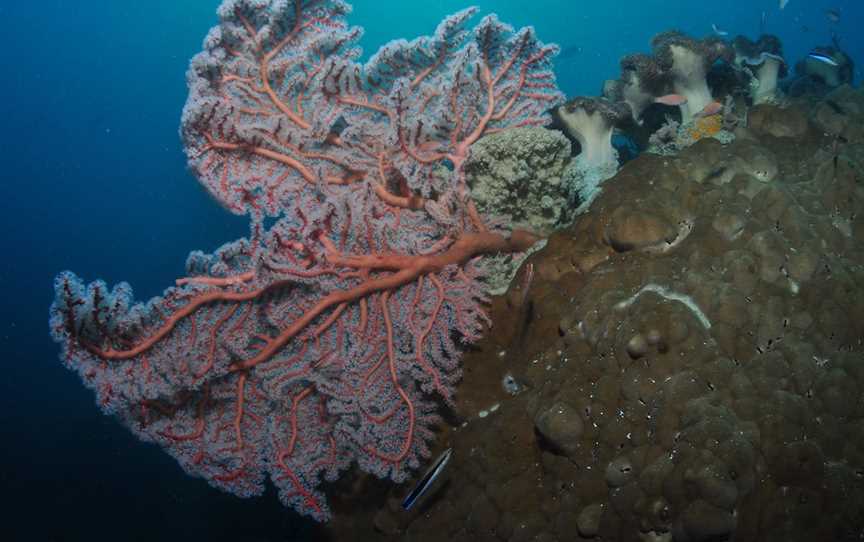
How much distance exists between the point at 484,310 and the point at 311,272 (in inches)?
60.8

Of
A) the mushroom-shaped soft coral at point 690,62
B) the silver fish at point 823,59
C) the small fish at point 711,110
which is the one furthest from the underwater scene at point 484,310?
the silver fish at point 823,59

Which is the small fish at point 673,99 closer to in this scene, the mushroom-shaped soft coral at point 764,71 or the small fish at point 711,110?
the small fish at point 711,110

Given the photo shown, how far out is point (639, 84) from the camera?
6.05m

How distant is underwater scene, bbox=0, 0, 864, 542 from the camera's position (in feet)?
8.72

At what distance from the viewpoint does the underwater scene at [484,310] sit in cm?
266

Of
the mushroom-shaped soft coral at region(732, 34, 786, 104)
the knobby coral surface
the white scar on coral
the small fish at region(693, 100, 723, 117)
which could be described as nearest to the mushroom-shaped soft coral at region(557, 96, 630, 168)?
the small fish at region(693, 100, 723, 117)

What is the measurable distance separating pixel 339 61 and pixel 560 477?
138 inches

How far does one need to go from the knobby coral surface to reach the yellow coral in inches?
93.5

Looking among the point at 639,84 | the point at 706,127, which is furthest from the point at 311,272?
the point at 639,84

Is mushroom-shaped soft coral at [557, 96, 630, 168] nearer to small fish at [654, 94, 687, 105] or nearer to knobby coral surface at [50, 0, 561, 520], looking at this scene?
small fish at [654, 94, 687, 105]

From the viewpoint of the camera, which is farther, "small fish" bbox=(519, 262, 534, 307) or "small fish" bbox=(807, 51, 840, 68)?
"small fish" bbox=(807, 51, 840, 68)

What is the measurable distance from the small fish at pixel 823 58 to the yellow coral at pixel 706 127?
2692 millimetres

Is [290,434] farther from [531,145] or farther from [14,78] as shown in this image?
[14,78]

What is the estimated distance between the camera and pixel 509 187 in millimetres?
4098
